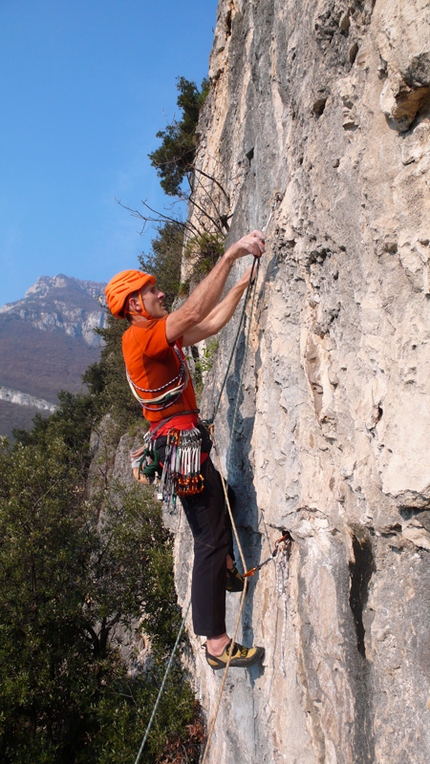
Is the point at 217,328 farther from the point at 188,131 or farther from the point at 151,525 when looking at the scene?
the point at 188,131

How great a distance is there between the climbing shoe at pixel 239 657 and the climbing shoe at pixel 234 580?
0.42m

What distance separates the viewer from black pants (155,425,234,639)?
12.1ft

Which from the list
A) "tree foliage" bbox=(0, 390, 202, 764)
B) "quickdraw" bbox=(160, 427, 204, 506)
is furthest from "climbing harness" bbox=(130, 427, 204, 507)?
"tree foliage" bbox=(0, 390, 202, 764)

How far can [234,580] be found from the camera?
4.04 metres

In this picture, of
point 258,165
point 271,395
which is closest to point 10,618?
point 271,395

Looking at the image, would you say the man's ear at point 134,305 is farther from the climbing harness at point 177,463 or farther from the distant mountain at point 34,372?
the distant mountain at point 34,372

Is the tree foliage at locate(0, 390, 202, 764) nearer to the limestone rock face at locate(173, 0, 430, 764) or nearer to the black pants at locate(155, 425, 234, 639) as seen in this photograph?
the limestone rock face at locate(173, 0, 430, 764)

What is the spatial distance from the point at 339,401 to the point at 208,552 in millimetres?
1647

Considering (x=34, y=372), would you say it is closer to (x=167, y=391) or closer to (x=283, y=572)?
(x=167, y=391)

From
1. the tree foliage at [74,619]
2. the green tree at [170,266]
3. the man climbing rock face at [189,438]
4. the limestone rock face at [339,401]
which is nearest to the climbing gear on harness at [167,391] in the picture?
the man climbing rock face at [189,438]

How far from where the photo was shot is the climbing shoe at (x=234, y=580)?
4.03m

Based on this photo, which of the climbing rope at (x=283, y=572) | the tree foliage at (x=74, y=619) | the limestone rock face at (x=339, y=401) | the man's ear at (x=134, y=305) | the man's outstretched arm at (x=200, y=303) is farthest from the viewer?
the tree foliage at (x=74, y=619)

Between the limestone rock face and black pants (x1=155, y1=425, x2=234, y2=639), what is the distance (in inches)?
13.2

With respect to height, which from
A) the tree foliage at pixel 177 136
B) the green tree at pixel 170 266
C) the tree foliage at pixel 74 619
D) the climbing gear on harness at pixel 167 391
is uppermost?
the tree foliage at pixel 177 136
